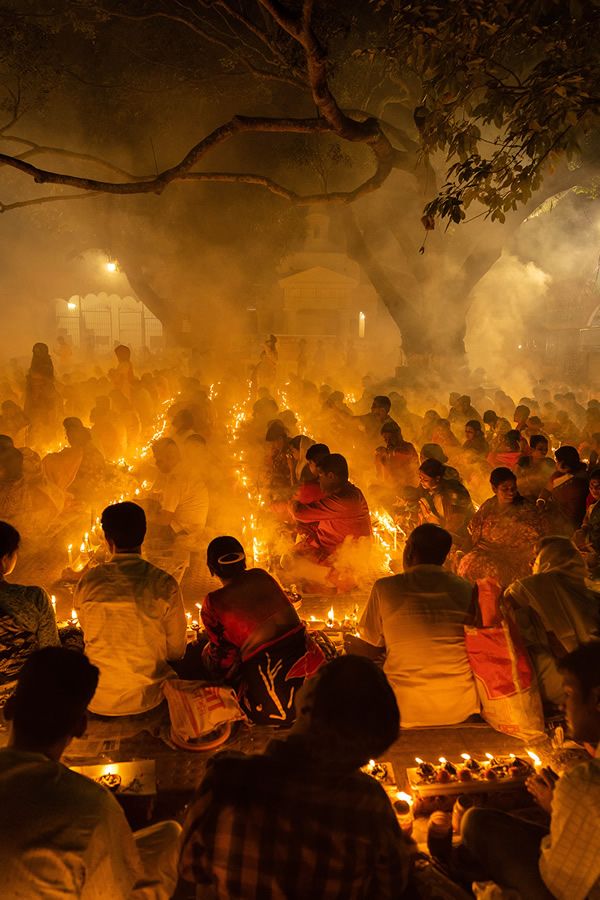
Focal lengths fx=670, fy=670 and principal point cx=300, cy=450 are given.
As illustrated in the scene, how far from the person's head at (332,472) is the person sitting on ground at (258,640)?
102 inches

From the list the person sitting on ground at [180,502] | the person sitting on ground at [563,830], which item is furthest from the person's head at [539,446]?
the person sitting on ground at [563,830]

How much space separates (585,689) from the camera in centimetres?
280

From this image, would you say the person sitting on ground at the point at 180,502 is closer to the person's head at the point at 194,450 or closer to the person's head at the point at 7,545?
the person's head at the point at 194,450

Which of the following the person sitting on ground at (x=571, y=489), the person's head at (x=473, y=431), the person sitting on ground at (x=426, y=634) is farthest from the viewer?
the person's head at (x=473, y=431)

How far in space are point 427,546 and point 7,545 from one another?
8.11 feet

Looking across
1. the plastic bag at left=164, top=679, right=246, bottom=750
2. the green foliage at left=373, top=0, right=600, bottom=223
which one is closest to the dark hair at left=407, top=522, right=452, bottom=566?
the plastic bag at left=164, top=679, right=246, bottom=750

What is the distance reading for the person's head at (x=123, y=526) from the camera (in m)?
4.14

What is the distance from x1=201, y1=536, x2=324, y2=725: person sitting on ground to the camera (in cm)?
392

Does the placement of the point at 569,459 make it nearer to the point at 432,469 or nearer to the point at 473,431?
the point at 432,469

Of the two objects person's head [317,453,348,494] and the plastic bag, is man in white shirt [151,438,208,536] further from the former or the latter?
the plastic bag

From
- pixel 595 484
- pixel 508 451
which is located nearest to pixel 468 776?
pixel 595 484

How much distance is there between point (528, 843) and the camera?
9.23ft

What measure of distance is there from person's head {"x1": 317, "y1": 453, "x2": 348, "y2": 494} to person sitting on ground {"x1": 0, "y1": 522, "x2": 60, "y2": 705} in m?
3.37

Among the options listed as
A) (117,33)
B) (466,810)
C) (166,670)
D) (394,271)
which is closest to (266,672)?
(166,670)
